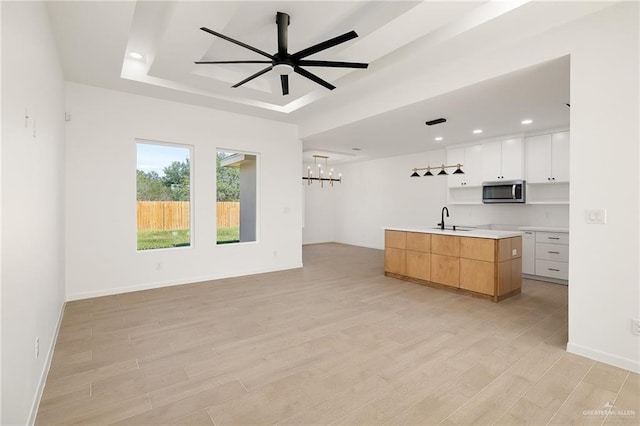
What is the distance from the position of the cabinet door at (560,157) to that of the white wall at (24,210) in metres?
6.85

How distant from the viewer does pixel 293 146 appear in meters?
6.55

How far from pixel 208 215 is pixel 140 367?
3244 mm

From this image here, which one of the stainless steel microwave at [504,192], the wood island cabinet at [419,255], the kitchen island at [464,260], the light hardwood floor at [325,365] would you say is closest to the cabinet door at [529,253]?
the stainless steel microwave at [504,192]

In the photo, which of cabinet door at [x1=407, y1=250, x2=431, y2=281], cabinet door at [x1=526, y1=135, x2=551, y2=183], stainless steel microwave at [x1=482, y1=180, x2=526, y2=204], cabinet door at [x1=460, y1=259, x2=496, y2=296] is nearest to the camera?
cabinet door at [x1=460, y1=259, x2=496, y2=296]

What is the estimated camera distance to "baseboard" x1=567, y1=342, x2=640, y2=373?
8.17ft

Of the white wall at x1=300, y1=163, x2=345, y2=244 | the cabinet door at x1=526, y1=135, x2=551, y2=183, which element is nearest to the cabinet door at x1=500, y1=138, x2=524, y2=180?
the cabinet door at x1=526, y1=135, x2=551, y2=183

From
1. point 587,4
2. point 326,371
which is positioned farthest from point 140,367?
point 587,4

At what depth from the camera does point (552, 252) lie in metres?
5.45

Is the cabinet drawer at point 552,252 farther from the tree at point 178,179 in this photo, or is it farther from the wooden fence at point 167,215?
the tree at point 178,179

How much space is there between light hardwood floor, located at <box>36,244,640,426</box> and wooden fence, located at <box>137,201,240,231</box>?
4.04 feet

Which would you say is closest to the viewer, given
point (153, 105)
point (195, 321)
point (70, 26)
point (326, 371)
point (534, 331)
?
point (326, 371)

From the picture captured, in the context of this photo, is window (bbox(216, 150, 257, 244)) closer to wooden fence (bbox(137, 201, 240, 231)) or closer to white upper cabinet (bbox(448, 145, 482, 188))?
wooden fence (bbox(137, 201, 240, 231))

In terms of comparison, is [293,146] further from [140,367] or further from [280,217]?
[140,367]

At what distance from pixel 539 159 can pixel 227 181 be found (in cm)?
562
